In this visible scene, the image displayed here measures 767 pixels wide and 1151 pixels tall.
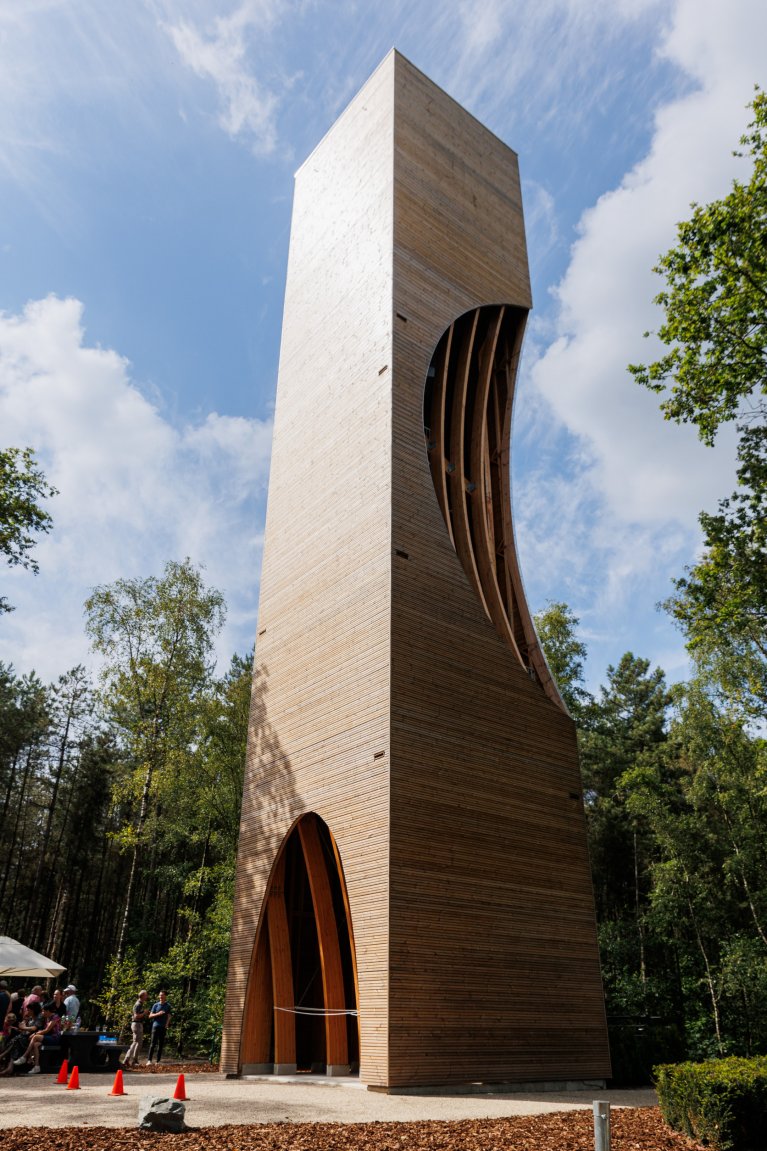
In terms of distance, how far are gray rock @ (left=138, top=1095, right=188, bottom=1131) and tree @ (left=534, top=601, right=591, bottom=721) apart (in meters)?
17.0

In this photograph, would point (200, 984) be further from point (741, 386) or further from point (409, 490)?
point (741, 386)

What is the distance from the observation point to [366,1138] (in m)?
4.91

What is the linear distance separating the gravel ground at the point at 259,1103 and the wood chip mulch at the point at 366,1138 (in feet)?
1.05

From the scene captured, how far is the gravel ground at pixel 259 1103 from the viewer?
18.8 ft

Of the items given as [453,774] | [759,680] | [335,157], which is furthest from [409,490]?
[759,680]

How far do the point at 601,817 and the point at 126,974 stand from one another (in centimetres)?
1495

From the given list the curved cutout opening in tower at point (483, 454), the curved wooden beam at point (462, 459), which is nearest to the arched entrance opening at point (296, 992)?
the curved cutout opening in tower at point (483, 454)

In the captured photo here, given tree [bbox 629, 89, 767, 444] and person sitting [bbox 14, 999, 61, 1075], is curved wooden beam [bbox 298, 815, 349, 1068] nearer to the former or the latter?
person sitting [bbox 14, 999, 61, 1075]

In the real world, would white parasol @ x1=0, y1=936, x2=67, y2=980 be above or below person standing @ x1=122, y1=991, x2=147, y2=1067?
above

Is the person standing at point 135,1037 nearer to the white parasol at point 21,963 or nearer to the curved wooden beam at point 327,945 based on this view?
the white parasol at point 21,963

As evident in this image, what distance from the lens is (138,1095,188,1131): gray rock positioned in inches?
200

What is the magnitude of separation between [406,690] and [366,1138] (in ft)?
16.9

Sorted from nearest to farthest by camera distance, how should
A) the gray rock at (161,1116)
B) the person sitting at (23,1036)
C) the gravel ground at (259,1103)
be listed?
the gray rock at (161,1116) < the gravel ground at (259,1103) < the person sitting at (23,1036)

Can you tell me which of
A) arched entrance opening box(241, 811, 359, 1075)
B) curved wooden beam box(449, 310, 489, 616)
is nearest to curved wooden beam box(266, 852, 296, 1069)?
arched entrance opening box(241, 811, 359, 1075)
